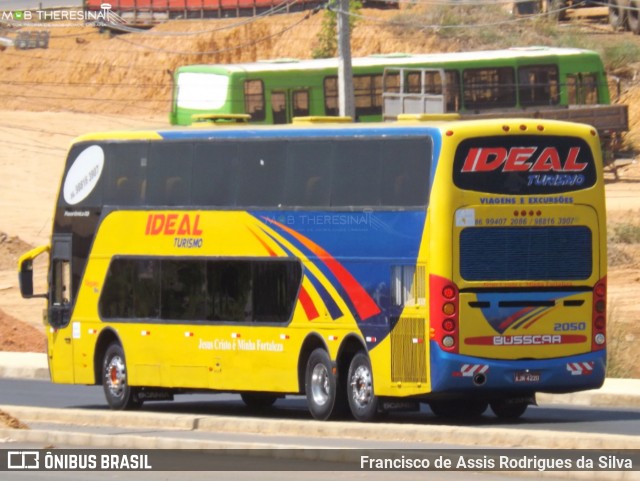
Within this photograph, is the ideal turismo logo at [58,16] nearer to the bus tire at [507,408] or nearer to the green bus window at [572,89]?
the green bus window at [572,89]

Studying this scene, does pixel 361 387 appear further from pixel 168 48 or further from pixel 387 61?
pixel 168 48

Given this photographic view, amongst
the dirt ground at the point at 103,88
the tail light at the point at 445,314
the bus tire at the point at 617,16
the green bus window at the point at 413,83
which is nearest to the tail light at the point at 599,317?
the tail light at the point at 445,314

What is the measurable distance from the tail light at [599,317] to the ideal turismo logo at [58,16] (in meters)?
58.9

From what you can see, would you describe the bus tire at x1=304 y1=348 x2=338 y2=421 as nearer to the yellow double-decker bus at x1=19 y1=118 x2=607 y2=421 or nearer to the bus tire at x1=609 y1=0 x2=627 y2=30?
the yellow double-decker bus at x1=19 y1=118 x2=607 y2=421

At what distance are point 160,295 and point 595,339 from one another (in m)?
6.09

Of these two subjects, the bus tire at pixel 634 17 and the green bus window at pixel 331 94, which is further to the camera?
the bus tire at pixel 634 17

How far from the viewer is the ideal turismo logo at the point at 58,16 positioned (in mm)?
77438

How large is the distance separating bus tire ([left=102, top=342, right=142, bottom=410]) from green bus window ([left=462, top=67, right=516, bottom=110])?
32336 millimetres

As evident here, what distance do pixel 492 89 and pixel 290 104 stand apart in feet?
22.1

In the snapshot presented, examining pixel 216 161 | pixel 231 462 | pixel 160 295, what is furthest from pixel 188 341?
pixel 231 462

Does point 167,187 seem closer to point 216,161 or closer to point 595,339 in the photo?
point 216,161

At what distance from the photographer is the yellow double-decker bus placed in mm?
18734

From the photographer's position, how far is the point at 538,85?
2137 inches

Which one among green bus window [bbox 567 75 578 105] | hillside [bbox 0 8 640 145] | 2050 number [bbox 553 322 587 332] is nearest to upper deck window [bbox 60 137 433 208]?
2050 number [bbox 553 322 587 332]
